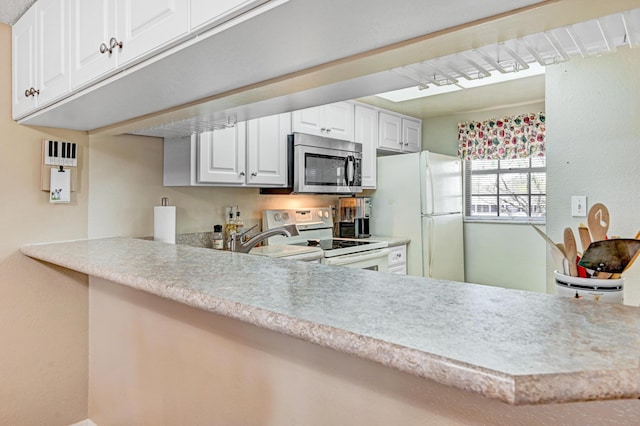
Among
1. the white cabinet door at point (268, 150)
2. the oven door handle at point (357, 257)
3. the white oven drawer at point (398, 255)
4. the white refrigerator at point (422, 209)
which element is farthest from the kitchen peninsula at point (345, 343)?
the white refrigerator at point (422, 209)

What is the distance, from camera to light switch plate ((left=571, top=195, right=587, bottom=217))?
6.98ft

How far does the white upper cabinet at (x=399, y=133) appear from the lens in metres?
3.94

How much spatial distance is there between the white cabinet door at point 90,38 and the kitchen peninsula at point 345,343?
626 millimetres

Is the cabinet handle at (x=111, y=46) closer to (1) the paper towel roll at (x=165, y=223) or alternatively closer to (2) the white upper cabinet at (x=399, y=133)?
(1) the paper towel roll at (x=165, y=223)

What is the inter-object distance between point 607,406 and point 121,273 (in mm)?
1160

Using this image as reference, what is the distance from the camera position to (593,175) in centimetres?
210

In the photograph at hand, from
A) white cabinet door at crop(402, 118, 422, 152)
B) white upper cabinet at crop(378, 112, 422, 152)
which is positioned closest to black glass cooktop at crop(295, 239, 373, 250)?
white upper cabinet at crop(378, 112, 422, 152)

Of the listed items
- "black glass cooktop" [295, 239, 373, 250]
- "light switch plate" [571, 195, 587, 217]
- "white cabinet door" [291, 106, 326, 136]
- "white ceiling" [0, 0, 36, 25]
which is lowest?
"black glass cooktop" [295, 239, 373, 250]

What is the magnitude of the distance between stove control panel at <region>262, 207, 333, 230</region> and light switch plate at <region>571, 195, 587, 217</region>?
1905 mm

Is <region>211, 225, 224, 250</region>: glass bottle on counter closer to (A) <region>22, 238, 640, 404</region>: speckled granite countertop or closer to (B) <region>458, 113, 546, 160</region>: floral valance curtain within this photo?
(A) <region>22, 238, 640, 404</region>: speckled granite countertop

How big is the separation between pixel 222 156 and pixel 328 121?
1154mm

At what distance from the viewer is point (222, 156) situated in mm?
2441

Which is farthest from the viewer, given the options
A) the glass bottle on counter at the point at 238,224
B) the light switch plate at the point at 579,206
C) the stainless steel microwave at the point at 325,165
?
the stainless steel microwave at the point at 325,165

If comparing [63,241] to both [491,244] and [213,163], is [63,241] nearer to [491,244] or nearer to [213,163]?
[213,163]
